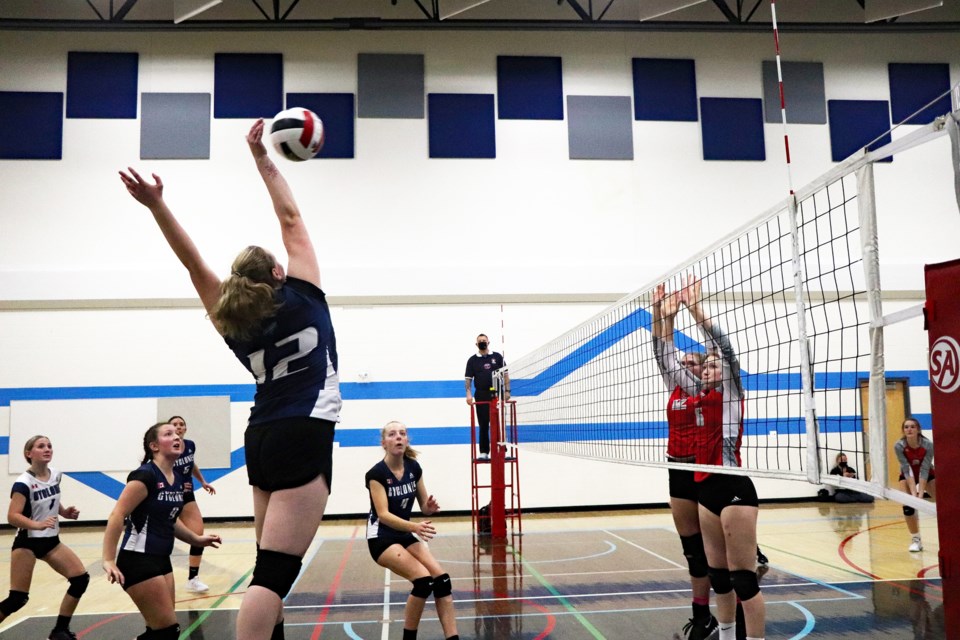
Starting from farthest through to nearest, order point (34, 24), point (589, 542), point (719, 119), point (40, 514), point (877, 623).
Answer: point (719, 119) < point (34, 24) < point (589, 542) < point (40, 514) < point (877, 623)

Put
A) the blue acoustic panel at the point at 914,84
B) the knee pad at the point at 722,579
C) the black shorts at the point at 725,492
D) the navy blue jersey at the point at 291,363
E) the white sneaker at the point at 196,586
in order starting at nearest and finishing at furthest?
the navy blue jersey at the point at 291,363
the black shorts at the point at 725,492
the knee pad at the point at 722,579
the white sneaker at the point at 196,586
the blue acoustic panel at the point at 914,84

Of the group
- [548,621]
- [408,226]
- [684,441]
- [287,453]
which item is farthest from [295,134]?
[408,226]

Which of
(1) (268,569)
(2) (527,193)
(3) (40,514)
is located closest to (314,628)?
(3) (40,514)

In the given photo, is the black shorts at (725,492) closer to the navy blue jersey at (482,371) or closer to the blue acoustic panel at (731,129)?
the navy blue jersey at (482,371)

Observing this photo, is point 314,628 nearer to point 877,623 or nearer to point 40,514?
point 40,514

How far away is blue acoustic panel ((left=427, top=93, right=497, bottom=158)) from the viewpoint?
14.0 meters

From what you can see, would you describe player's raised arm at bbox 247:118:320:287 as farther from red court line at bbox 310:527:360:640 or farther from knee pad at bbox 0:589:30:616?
knee pad at bbox 0:589:30:616

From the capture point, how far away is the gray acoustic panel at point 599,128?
14211 millimetres

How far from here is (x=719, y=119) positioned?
14.5 m

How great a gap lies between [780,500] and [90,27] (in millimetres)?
15020

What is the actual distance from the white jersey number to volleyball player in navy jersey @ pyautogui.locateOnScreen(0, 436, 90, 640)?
4.21 meters

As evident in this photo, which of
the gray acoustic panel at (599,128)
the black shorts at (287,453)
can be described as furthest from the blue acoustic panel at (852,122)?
the black shorts at (287,453)

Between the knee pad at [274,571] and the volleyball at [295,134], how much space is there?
63.6 inches

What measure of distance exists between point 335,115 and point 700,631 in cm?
1118
